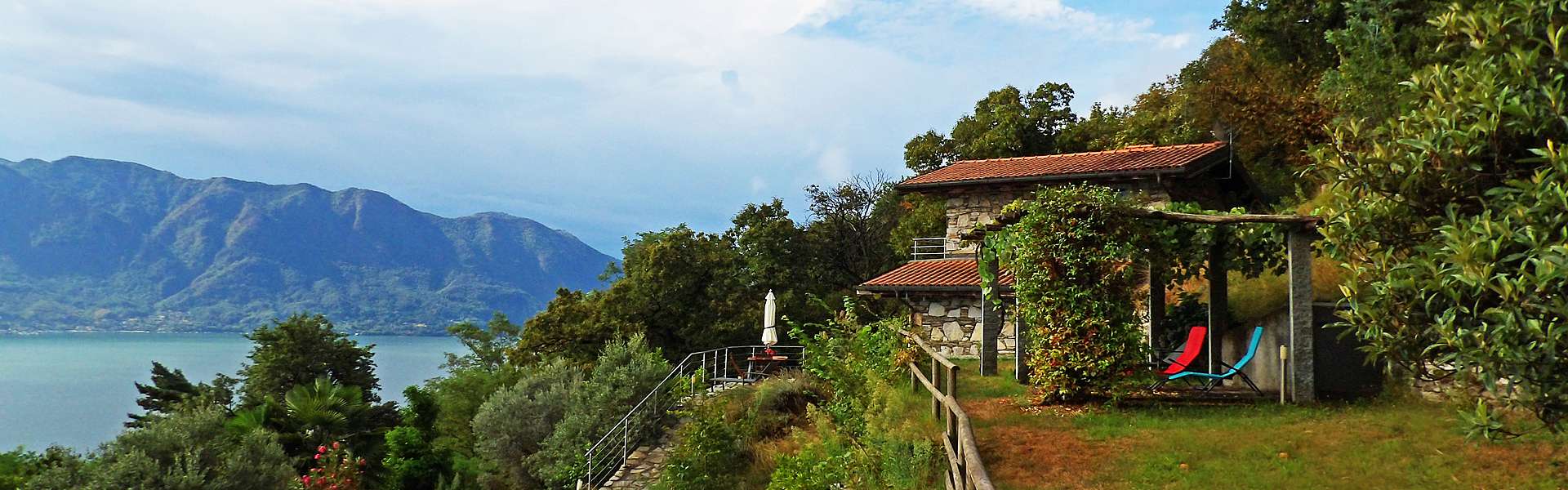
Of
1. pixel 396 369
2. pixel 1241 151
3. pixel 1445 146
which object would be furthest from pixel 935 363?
pixel 396 369

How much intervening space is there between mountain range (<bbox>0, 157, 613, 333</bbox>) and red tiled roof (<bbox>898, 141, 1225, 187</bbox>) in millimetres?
138378

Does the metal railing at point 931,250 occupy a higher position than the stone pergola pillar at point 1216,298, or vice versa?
the metal railing at point 931,250

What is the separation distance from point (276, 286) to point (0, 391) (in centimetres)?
6416

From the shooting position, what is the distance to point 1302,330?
10062 millimetres

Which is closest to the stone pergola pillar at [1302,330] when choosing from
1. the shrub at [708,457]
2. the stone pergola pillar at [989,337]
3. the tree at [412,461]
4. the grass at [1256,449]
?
the grass at [1256,449]

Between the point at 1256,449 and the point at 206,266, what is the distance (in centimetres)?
19427

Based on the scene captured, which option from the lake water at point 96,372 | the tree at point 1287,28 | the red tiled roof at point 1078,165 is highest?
the tree at point 1287,28

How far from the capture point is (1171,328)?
48.6 ft

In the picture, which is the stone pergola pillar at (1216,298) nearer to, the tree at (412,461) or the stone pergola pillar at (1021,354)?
the stone pergola pillar at (1021,354)

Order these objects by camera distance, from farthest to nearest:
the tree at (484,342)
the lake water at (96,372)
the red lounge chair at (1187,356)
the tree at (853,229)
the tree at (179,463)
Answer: the lake water at (96,372)
the tree at (484,342)
the tree at (853,229)
the tree at (179,463)
the red lounge chair at (1187,356)

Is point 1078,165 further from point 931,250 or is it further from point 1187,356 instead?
point 1187,356

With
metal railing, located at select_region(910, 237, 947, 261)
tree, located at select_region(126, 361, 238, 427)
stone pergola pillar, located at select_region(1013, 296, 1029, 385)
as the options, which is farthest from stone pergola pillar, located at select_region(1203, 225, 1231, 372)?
tree, located at select_region(126, 361, 238, 427)

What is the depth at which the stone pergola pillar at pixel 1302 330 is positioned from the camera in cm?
1005

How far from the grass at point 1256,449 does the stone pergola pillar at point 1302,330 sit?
0.79 ft
